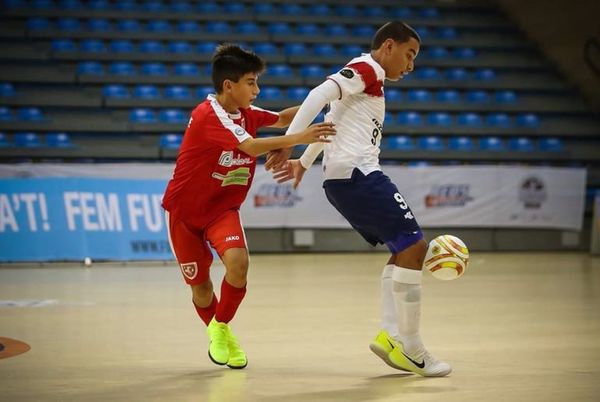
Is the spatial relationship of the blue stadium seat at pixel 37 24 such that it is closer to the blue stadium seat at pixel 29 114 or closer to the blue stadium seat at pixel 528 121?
the blue stadium seat at pixel 29 114

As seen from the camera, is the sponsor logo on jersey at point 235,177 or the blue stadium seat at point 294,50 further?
the blue stadium seat at point 294,50

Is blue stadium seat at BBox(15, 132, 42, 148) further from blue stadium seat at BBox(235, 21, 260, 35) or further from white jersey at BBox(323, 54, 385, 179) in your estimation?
white jersey at BBox(323, 54, 385, 179)

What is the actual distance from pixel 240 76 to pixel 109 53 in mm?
13335

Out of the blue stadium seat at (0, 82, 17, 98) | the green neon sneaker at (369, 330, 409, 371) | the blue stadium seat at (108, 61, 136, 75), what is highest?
the blue stadium seat at (108, 61, 136, 75)

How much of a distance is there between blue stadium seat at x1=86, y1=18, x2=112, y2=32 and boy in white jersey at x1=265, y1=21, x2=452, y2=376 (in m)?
14.0

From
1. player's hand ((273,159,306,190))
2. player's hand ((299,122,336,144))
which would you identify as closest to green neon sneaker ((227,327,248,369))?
player's hand ((273,159,306,190))

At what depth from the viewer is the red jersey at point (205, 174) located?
204 inches

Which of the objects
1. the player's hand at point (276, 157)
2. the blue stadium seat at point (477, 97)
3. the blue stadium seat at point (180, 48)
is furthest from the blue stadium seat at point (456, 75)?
the player's hand at point (276, 157)

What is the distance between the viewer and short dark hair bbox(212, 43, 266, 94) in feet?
16.9

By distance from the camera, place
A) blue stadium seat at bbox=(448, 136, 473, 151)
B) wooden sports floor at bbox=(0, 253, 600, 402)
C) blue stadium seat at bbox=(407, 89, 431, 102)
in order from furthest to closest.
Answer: blue stadium seat at bbox=(407, 89, 431, 102), blue stadium seat at bbox=(448, 136, 473, 151), wooden sports floor at bbox=(0, 253, 600, 402)

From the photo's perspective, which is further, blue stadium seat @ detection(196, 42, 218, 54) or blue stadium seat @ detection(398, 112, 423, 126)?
blue stadium seat @ detection(196, 42, 218, 54)

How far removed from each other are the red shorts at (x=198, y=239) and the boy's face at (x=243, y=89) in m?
0.66

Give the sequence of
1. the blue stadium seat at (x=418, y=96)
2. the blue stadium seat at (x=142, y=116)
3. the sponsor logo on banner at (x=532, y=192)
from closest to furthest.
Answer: the sponsor logo on banner at (x=532, y=192), the blue stadium seat at (x=142, y=116), the blue stadium seat at (x=418, y=96)

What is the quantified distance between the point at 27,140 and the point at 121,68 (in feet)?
9.07
